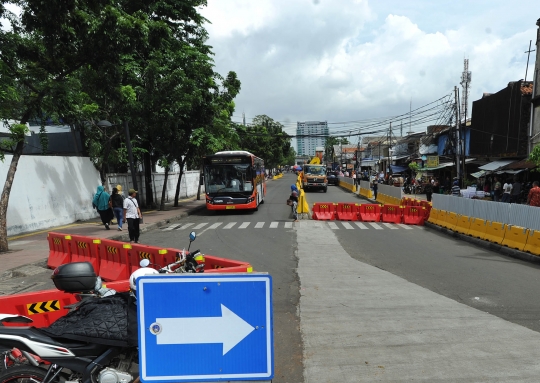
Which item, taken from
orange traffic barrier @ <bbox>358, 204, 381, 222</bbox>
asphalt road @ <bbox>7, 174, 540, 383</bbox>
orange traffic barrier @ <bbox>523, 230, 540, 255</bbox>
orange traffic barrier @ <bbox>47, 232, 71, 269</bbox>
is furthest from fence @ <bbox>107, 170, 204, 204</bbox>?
orange traffic barrier @ <bbox>523, 230, 540, 255</bbox>

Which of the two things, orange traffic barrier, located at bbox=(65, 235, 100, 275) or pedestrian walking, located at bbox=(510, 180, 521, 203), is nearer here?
orange traffic barrier, located at bbox=(65, 235, 100, 275)

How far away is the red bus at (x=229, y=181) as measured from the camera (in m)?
23.4

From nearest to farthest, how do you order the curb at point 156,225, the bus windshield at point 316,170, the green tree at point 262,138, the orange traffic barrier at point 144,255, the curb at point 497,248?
the orange traffic barrier at point 144,255 → the curb at point 497,248 → the curb at point 156,225 → the bus windshield at point 316,170 → the green tree at point 262,138

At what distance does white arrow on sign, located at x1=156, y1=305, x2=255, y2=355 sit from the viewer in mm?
2982

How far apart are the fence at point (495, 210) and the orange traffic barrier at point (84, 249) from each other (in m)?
11.2

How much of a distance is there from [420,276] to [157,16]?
21.4m

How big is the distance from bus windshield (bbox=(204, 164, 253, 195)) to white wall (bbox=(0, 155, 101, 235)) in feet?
18.3

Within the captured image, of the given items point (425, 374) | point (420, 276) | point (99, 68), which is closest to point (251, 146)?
point (99, 68)

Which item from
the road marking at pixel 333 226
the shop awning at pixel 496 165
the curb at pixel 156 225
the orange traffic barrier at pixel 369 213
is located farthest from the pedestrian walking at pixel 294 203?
the shop awning at pixel 496 165

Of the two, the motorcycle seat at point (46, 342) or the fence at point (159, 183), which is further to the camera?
the fence at point (159, 183)

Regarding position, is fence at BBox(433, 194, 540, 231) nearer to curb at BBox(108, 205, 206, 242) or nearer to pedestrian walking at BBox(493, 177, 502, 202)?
pedestrian walking at BBox(493, 177, 502, 202)

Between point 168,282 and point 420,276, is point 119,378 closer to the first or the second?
point 168,282

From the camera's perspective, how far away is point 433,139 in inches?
1708

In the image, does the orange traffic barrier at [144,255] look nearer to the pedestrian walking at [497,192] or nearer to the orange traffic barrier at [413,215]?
the orange traffic barrier at [413,215]
